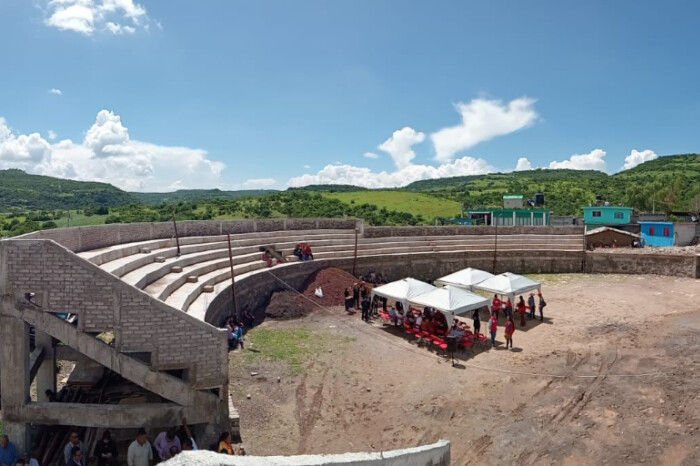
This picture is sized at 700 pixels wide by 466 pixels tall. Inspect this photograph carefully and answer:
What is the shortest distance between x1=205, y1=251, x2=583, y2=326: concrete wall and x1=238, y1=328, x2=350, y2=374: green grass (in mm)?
1984

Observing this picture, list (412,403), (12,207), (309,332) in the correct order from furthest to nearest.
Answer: (12,207) → (309,332) → (412,403)

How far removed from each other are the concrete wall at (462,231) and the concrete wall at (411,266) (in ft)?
9.89

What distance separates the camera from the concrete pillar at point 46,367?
1126cm

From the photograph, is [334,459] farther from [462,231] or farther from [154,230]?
[462,231]

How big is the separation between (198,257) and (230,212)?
98.7ft

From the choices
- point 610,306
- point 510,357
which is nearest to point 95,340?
point 510,357

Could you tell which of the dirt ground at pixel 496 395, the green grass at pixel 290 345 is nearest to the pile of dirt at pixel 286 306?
the dirt ground at pixel 496 395

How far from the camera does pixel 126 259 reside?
46.8ft

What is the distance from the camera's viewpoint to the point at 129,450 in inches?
325

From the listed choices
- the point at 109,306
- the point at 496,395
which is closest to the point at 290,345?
the point at 496,395

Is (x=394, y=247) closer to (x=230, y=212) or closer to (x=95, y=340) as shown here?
(x=95, y=340)

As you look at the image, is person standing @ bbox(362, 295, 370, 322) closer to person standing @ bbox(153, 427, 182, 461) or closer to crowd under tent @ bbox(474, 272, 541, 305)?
crowd under tent @ bbox(474, 272, 541, 305)

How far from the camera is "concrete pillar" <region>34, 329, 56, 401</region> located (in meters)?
11.3

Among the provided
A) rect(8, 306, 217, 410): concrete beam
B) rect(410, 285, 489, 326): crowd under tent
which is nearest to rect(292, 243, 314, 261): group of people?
rect(410, 285, 489, 326): crowd under tent
